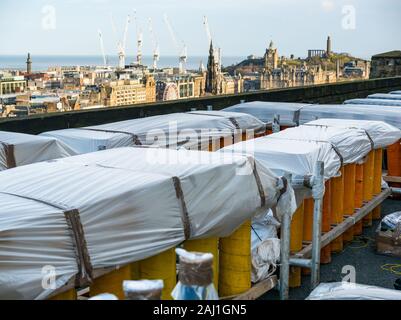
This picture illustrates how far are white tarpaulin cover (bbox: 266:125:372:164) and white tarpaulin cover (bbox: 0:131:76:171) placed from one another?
2973mm

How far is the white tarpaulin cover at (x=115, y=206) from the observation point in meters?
3.92

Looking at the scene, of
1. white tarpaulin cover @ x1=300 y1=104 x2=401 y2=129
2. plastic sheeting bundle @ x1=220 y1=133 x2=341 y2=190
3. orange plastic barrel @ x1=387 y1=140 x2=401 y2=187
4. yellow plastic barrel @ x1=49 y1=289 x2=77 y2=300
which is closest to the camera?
yellow plastic barrel @ x1=49 y1=289 x2=77 y2=300

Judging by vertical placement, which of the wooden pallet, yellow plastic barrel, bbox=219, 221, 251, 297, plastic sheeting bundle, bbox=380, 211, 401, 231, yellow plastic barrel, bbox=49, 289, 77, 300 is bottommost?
plastic sheeting bundle, bbox=380, 211, 401, 231

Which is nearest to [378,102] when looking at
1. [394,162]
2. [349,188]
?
[394,162]

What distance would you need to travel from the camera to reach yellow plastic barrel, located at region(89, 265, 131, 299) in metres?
4.70

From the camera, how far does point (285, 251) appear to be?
6.31 m

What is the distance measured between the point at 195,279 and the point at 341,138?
5.45 meters

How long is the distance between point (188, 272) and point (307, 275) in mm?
4654

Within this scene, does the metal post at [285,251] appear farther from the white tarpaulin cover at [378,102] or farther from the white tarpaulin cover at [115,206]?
the white tarpaulin cover at [378,102]

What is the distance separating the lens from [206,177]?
17.1 ft

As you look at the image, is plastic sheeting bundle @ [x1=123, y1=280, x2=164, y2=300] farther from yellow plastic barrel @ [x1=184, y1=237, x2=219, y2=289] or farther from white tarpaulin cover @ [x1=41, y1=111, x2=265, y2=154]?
white tarpaulin cover @ [x1=41, y1=111, x2=265, y2=154]

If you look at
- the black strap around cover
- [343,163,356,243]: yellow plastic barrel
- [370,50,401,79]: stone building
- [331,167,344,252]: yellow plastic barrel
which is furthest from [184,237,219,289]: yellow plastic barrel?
[370,50,401,79]: stone building

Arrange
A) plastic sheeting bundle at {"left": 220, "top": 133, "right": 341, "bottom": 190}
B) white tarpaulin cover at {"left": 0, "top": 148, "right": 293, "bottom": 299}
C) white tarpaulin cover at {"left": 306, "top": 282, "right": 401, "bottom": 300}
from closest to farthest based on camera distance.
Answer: white tarpaulin cover at {"left": 0, "top": 148, "right": 293, "bottom": 299}
white tarpaulin cover at {"left": 306, "top": 282, "right": 401, "bottom": 300}
plastic sheeting bundle at {"left": 220, "top": 133, "right": 341, "bottom": 190}
